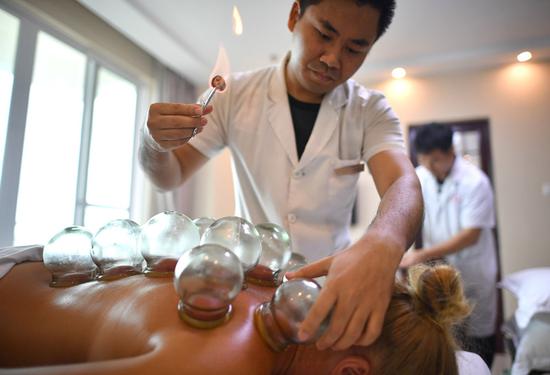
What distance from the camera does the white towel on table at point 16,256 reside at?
2.62 ft

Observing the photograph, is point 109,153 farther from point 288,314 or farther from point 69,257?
point 288,314

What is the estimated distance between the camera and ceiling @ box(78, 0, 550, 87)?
286 centimetres

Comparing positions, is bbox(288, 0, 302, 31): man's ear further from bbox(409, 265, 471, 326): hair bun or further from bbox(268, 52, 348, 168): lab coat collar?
bbox(409, 265, 471, 326): hair bun

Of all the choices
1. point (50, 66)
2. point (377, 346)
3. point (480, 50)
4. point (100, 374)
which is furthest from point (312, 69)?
point (480, 50)

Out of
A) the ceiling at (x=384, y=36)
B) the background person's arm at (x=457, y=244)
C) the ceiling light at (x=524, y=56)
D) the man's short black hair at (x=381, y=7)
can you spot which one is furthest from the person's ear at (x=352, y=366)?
the ceiling light at (x=524, y=56)

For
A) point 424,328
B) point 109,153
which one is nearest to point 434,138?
point 424,328

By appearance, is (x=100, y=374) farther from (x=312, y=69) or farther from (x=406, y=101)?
(x=406, y=101)

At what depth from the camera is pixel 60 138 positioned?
9.57 ft

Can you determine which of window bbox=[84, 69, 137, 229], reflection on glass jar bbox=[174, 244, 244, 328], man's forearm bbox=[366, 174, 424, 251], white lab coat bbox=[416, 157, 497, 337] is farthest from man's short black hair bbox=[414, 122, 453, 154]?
window bbox=[84, 69, 137, 229]

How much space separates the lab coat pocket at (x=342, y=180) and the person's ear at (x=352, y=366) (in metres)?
0.63

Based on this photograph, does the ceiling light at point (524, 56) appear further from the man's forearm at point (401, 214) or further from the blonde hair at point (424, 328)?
the blonde hair at point (424, 328)

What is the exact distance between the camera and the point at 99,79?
3250 millimetres

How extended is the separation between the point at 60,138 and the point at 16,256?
2.41 m

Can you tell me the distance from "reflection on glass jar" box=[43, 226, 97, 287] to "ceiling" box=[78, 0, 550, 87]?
93.3 inches
